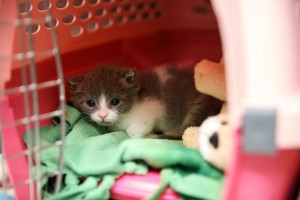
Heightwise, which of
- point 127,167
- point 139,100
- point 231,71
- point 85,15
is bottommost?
point 127,167

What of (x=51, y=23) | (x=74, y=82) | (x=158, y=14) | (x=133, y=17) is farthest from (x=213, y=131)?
(x=158, y=14)

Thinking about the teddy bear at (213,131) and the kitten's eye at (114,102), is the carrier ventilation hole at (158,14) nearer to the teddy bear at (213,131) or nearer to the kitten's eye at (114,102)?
the kitten's eye at (114,102)

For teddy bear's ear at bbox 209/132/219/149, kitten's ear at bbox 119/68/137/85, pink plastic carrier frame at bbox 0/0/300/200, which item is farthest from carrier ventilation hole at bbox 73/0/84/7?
teddy bear's ear at bbox 209/132/219/149

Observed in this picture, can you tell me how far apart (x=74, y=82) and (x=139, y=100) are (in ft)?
0.77

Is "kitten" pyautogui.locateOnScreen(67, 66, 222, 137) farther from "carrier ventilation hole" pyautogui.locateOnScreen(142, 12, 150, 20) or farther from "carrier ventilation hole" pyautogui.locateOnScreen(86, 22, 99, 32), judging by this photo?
"carrier ventilation hole" pyautogui.locateOnScreen(142, 12, 150, 20)

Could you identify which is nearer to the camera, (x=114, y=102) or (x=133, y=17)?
(x=114, y=102)

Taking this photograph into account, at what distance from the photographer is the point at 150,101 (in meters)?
1.54

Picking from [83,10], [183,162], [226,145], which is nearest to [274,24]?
[226,145]

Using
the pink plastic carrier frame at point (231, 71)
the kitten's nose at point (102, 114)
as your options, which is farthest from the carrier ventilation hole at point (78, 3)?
the kitten's nose at point (102, 114)

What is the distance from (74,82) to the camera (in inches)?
58.6

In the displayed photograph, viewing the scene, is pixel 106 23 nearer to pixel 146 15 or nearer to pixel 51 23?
pixel 146 15

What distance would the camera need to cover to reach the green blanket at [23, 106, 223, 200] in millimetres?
1045

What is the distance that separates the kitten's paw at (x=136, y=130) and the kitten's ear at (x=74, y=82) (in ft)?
0.75

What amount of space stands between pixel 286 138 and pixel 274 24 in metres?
0.23
